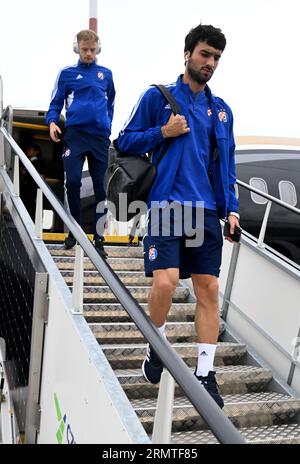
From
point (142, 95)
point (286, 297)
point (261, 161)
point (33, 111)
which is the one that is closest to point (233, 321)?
point (286, 297)

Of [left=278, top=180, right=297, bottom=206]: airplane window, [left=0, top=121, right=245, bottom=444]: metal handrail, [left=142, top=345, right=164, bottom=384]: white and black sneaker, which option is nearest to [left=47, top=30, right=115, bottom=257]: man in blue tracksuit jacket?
[left=142, top=345, right=164, bottom=384]: white and black sneaker

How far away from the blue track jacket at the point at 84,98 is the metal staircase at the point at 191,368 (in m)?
1.28

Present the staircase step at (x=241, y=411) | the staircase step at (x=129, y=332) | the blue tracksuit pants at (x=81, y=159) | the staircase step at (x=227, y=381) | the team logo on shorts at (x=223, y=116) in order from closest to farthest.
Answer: the team logo on shorts at (x=223, y=116) → the staircase step at (x=241, y=411) → the staircase step at (x=227, y=381) → the staircase step at (x=129, y=332) → the blue tracksuit pants at (x=81, y=159)

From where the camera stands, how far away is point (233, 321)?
15.7 feet

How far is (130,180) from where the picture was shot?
9.25 feet

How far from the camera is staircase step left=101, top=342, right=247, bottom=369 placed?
3.96 m

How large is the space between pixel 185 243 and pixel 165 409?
128 centimetres

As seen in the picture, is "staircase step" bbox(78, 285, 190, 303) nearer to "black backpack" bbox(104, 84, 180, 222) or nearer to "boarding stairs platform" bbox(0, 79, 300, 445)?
"boarding stairs platform" bbox(0, 79, 300, 445)

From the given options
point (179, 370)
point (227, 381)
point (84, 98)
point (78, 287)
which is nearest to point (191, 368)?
point (227, 381)

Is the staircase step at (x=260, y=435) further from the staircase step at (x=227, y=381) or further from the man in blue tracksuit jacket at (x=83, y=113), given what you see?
the man in blue tracksuit jacket at (x=83, y=113)

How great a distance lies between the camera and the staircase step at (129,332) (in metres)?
4.27

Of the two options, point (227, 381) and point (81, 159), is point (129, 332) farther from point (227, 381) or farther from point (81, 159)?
point (81, 159)

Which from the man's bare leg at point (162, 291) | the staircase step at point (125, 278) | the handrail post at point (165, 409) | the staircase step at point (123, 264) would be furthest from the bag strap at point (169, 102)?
the staircase step at point (123, 264)
